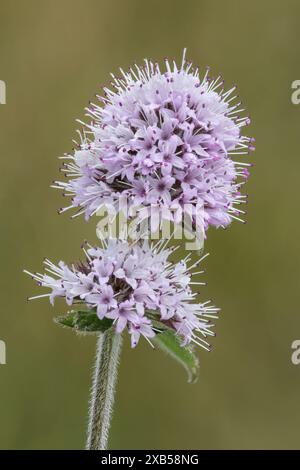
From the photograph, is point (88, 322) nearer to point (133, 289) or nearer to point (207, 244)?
point (133, 289)

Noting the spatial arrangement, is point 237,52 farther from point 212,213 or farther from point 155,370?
point 212,213

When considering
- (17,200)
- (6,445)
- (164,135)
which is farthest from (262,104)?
(164,135)

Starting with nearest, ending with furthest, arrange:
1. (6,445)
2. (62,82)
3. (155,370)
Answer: (6,445)
(155,370)
(62,82)

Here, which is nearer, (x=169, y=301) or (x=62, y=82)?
(x=169, y=301)

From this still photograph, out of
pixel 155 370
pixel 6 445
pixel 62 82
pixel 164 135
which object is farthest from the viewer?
pixel 62 82

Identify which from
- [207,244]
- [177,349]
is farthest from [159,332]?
[207,244]

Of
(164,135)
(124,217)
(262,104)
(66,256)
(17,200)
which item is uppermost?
(262,104)

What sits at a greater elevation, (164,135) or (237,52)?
(237,52)

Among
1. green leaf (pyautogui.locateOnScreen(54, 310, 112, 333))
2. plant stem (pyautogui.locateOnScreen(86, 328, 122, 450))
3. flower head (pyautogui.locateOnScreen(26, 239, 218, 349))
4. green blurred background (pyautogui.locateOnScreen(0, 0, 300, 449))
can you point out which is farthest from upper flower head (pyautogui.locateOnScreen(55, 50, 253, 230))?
green blurred background (pyautogui.locateOnScreen(0, 0, 300, 449))
